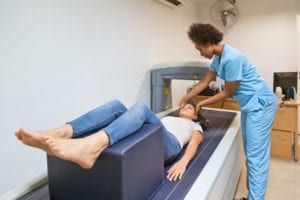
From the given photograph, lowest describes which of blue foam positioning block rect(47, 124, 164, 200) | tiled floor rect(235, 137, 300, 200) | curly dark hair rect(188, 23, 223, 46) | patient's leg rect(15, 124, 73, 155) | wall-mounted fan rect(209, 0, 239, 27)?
tiled floor rect(235, 137, 300, 200)

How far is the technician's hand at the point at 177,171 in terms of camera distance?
1323 mm

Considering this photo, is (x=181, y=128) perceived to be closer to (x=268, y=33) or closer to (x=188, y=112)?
(x=188, y=112)

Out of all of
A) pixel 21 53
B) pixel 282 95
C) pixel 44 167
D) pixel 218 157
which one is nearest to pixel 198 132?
pixel 218 157

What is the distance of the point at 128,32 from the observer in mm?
2434

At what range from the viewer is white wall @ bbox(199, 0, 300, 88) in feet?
12.1

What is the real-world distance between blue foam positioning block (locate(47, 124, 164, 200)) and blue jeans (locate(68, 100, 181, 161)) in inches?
1.6

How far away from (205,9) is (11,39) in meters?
3.60

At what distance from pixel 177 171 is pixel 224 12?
10.8ft

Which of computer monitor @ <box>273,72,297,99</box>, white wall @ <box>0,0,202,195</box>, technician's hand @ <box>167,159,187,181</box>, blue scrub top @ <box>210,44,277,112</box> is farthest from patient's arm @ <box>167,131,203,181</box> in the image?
computer monitor @ <box>273,72,297,99</box>

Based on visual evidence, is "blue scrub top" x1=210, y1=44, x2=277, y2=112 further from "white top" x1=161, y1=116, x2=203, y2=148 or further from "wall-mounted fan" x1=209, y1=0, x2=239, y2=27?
"wall-mounted fan" x1=209, y1=0, x2=239, y2=27

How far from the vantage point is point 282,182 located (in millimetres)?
2475

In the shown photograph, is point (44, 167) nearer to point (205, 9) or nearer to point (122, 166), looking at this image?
point (122, 166)

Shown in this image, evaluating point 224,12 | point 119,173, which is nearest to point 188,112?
point 119,173

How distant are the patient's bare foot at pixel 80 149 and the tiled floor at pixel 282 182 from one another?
1828 millimetres
